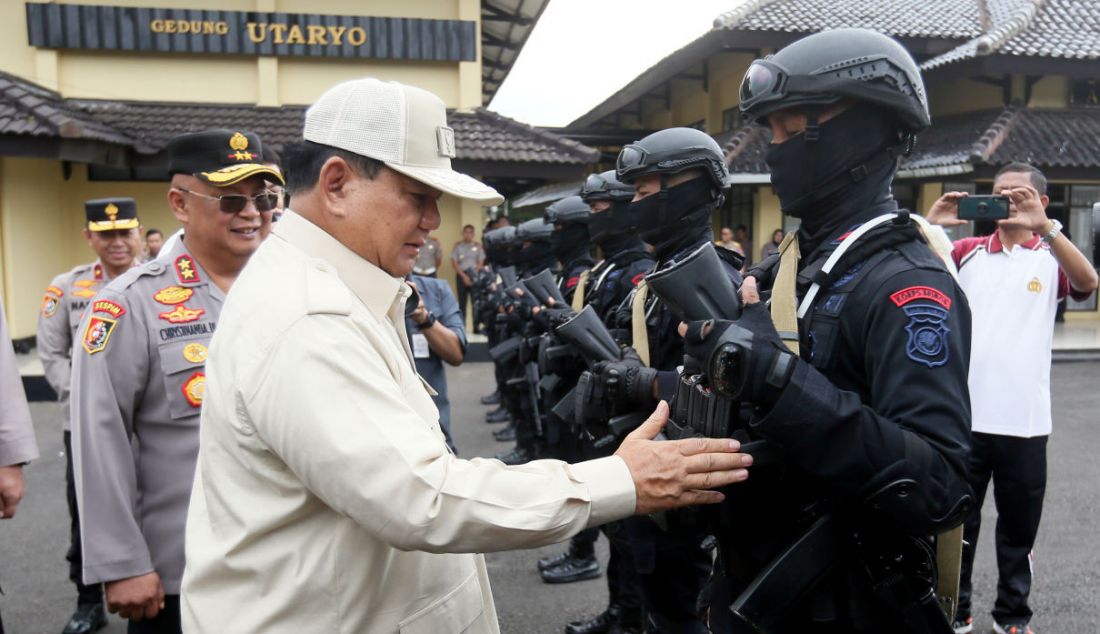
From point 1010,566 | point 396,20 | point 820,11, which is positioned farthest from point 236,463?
point 820,11

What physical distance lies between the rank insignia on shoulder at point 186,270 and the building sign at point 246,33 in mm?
11508

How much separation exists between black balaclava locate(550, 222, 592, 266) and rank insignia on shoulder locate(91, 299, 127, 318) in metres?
4.31

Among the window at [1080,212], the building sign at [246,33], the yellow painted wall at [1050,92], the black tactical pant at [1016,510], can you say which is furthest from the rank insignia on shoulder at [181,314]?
the window at [1080,212]

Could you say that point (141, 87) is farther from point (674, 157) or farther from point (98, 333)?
point (98, 333)

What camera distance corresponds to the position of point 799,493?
6.49 ft

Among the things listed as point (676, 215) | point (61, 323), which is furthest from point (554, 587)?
point (61, 323)

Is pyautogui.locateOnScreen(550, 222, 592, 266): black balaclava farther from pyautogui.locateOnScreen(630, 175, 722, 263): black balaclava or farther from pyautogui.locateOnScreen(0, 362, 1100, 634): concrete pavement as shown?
pyautogui.locateOnScreen(630, 175, 722, 263): black balaclava

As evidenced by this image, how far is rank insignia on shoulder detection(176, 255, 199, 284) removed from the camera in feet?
8.77

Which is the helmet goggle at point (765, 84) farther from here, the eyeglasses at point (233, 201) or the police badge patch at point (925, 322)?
the eyeglasses at point (233, 201)

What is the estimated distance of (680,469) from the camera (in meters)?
1.60

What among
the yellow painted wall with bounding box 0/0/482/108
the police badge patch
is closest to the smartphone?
the police badge patch

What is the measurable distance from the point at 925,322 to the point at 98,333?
91.1 inches

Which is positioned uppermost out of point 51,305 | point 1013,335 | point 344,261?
point 344,261

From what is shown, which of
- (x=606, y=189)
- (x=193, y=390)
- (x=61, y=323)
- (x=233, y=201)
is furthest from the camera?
(x=606, y=189)
